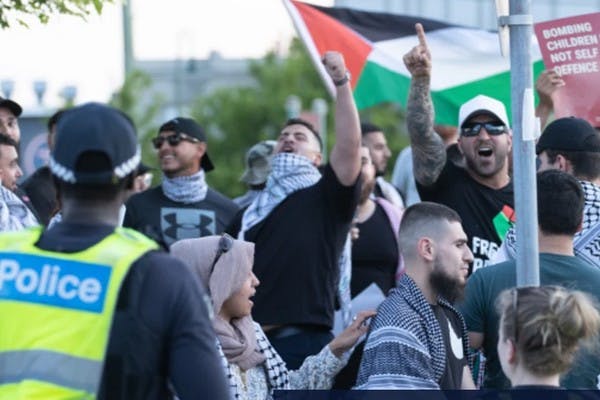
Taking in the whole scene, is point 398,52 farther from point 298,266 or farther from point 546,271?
point 546,271

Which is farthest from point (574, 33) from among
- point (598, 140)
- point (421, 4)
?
point (421, 4)

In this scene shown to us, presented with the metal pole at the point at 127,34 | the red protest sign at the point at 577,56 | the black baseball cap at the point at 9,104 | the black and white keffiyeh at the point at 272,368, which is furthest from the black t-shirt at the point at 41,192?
the metal pole at the point at 127,34

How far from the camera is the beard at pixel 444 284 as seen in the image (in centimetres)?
645

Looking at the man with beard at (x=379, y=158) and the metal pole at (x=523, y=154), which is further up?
the metal pole at (x=523, y=154)

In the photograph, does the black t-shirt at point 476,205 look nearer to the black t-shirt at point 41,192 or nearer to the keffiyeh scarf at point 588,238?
the keffiyeh scarf at point 588,238

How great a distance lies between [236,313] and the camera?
6527 millimetres

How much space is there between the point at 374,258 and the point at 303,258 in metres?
1.58

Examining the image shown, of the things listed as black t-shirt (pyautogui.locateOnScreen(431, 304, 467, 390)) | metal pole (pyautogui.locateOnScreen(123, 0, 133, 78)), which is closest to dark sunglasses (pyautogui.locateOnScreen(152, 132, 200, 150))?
black t-shirt (pyautogui.locateOnScreen(431, 304, 467, 390))

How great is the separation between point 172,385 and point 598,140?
3732 millimetres

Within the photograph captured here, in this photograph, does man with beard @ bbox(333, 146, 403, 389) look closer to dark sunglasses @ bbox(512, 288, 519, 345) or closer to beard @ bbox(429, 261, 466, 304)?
beard @ bbox(429, 261, 466, 304)

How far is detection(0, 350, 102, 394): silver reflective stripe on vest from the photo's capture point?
4.31 meters

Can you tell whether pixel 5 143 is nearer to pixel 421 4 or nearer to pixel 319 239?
pixel 319 239

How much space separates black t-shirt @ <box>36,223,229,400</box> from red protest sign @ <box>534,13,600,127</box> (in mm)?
4568

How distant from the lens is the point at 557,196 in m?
6.50
